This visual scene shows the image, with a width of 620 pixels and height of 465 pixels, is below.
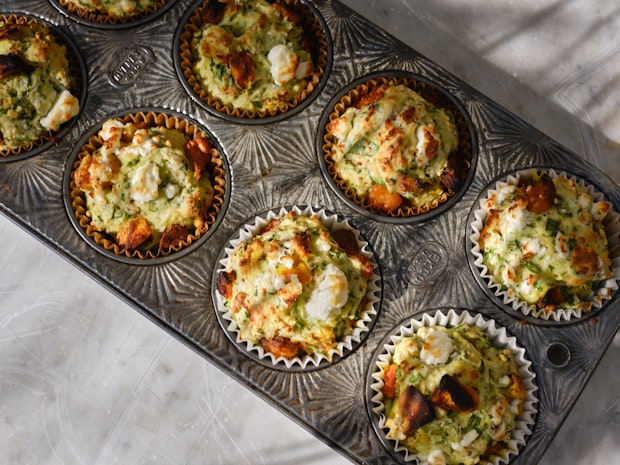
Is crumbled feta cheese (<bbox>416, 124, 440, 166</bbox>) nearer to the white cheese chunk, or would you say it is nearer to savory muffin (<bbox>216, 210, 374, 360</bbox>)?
savory muffin (<bbox>216, 210, 374, 360</bbox>)

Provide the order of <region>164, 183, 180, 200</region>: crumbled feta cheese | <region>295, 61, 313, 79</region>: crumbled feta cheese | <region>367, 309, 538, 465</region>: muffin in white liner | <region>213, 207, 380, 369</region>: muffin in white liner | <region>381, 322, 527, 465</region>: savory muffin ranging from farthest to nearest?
1. <region>295, 61, 313, 79</region>: crumbled feta cheese
2. <region>164, 183, 180, 200</region>: crumbled feta cheese
3. <region>213, 207, 380, 369</region>: muffin in white liner
4. <region>367, 309, 538, 465</region>: muffin in white liner
5. <region>381, 322, 527, 465</region>: savory muffin

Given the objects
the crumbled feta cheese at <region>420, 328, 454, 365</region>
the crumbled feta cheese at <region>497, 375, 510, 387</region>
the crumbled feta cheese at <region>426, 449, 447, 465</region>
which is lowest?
the crumbled feta cheese at <region>426, 449, 447, 465</region>

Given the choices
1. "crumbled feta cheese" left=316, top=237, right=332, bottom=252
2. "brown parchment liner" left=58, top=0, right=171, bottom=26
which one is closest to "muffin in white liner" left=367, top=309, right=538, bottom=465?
"crumbled feta cheese" left=316, top=237, right=332, bottom=252

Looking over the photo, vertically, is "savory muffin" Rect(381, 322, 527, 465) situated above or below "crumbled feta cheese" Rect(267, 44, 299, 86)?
below

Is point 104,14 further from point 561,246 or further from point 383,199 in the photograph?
A: point 561,246

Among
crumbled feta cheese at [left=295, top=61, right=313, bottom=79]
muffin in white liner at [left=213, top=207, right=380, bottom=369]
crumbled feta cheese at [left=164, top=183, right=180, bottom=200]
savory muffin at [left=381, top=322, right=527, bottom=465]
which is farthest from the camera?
crumbled feta cheese at [left=295, top=61, right=313, bottom=79]

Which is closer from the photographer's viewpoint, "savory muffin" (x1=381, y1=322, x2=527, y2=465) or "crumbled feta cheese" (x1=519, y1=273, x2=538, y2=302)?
"savory muffin" (x1=381, y1=322, x2=527, y2=465)

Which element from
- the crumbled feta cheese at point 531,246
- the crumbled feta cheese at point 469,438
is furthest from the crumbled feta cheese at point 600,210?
A: the crumbled feta cheese at point 469,438
